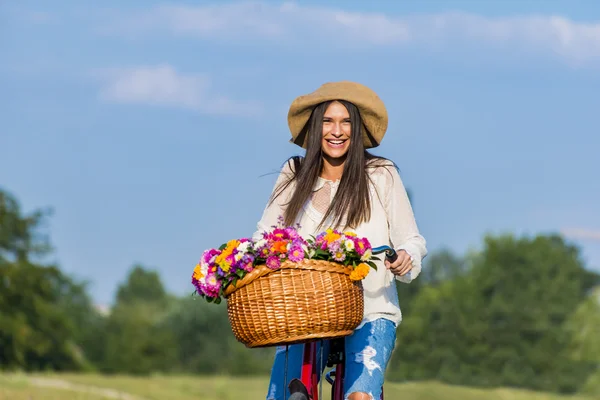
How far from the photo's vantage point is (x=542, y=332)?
61844mm

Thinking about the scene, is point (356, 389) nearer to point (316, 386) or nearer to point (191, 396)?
point (316, 386)

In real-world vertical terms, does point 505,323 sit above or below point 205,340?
above

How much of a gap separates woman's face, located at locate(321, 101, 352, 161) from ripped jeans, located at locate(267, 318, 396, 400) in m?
1.03

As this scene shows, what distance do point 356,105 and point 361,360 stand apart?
59.2 inches

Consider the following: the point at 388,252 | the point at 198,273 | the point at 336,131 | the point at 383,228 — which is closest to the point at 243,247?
the point at 198,273

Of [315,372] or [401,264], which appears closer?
[401,264]

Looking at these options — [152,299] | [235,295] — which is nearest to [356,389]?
[235,295]

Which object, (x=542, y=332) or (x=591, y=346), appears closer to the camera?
(x=542, y=332)

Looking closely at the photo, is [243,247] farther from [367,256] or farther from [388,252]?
[388,252]

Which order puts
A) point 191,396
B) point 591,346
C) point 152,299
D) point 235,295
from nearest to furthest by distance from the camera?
1. point 235,295
2. point 191,396
3. point 591,346
4. point 152,299

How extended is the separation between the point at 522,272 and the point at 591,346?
6.43m

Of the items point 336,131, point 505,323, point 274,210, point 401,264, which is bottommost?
point 401,264

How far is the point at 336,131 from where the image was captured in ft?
19.9

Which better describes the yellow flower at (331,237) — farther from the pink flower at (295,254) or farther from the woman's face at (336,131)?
the woman's face at (336,131)
